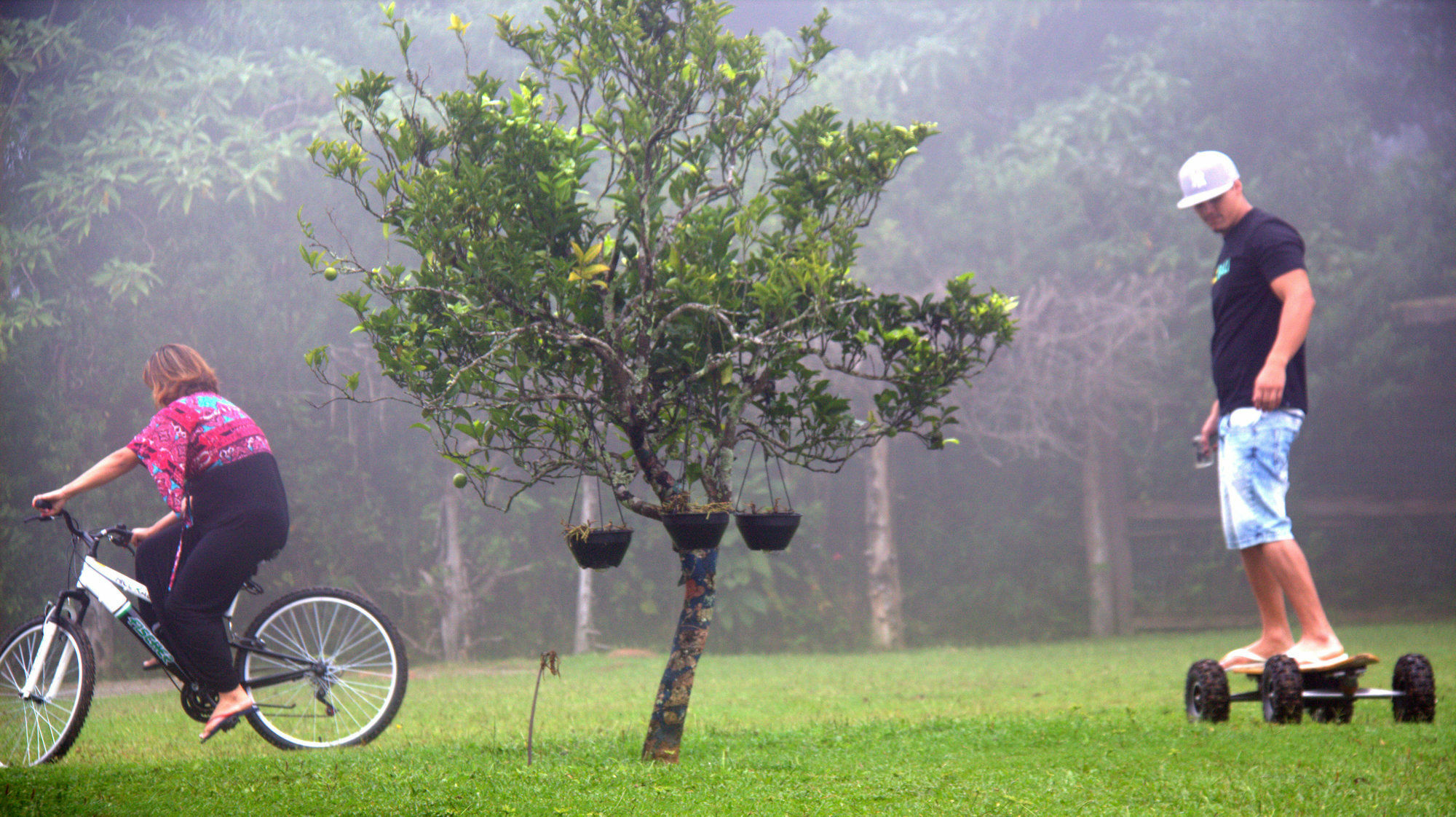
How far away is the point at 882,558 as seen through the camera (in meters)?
10.2

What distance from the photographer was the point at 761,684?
6.59 m

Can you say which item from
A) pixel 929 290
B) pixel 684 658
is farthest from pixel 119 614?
pixel 929 290

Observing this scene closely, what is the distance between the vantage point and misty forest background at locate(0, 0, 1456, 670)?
8133 millimetres

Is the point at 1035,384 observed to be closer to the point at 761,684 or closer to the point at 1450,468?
the point at 761,684

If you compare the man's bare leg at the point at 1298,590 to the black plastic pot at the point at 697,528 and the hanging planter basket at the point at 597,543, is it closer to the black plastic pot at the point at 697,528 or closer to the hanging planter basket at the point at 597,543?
the black plastic pot at the point at 697,528

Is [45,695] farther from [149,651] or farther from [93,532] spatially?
[93,532]

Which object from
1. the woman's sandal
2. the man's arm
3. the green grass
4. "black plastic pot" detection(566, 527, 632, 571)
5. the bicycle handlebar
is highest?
the man's arm

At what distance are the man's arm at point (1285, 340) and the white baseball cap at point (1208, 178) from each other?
43 cm

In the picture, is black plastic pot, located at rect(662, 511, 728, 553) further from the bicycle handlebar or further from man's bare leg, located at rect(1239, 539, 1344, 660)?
the bicycle handlebar

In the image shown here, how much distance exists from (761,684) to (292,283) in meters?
5.62

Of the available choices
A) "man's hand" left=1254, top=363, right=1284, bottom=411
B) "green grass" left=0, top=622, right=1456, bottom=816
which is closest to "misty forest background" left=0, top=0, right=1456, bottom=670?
"green grass" left=0, top=622, right=1456, bottom=816

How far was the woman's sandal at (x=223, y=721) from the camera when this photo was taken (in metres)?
3.70

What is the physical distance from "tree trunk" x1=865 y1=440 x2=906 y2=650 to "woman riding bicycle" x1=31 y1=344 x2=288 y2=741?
7023 mm

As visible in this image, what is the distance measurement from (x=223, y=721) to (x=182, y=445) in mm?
967
